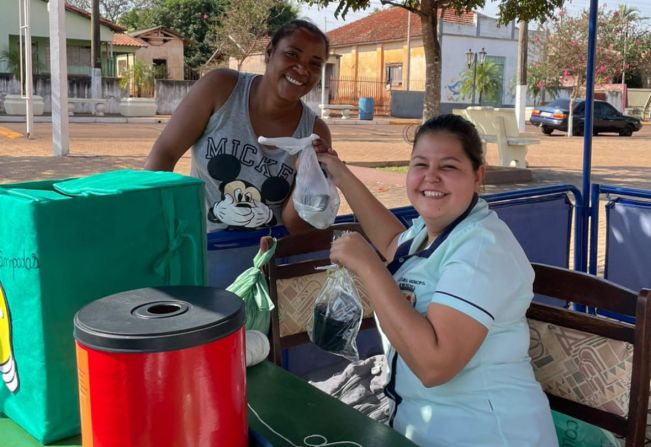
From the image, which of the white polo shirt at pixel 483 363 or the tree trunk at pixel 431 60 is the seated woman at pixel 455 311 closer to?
the white polo shirt at pixel 483 363

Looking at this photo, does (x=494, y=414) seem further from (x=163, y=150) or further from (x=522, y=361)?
(x=163, y=150)

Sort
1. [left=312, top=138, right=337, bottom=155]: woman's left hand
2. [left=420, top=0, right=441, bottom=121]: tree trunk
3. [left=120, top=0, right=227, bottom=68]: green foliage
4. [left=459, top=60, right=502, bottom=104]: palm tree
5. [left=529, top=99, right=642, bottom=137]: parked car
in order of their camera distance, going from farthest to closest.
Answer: [left=120, top=0, right=227, bottom=68]: green foliage < [left=459, top=60, right=502, bottom=104]: palm tree < [left=529, top=99, right=642, bottom=137]: parked car < [left=420, top=0, right=441, bottom=121]: tree trunk < [left=312, top=138, right=337, bottom=155]: woman's left hand

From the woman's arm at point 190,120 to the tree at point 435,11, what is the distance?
21.3ft

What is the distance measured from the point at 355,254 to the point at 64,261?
0.64 meters

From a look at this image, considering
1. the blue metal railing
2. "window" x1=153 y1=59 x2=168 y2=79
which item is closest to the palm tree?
"window" x1=153 y1=59 x2=168 y2=79

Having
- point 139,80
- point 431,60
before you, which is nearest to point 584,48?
point 139,80

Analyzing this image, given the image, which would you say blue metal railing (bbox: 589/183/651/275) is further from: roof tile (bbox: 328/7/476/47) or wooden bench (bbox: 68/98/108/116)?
roof tile (bbox: 328/7/476/47)

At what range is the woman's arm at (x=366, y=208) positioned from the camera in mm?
2316

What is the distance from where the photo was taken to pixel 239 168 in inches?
101

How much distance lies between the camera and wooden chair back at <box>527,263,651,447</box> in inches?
74.5

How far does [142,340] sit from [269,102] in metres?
1.69

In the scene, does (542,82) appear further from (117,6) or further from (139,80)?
(117,6)

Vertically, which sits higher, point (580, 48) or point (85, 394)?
point (580, 48)

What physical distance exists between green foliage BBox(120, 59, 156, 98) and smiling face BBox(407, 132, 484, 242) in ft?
105
